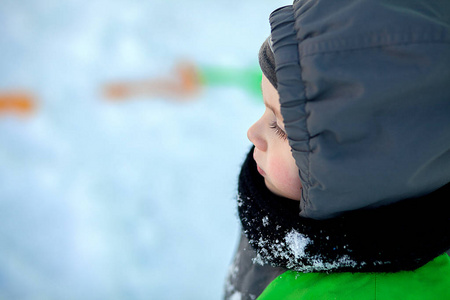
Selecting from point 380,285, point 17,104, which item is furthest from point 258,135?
point 17,104

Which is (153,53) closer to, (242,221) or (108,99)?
(108,99)

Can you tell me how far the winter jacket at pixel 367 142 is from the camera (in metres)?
0.52

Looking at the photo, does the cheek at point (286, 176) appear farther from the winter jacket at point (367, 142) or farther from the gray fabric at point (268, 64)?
the gray fabric at point (268, 64)

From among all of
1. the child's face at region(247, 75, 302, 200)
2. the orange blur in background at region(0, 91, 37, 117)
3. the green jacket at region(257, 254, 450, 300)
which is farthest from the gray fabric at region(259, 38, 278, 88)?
the orange blur in background at region(0, 91, 37, 117)

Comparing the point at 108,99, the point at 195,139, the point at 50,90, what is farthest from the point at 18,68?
the point at 195,139

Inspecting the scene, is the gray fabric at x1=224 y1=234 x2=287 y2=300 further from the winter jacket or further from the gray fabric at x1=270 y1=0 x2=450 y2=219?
the gray fabric at x1=270 y1=0 x2=450 y2=219

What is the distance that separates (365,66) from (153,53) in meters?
1.56

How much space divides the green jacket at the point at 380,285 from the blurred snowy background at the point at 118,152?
2.75 feet

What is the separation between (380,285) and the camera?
63 centimetres

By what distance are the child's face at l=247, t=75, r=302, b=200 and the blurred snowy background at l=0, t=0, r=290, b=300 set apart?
0.85 meters

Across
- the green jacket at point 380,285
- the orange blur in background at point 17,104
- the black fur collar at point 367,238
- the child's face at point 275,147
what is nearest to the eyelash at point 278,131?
the child's face at point 275,147

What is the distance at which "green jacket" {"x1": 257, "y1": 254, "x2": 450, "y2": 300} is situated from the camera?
62cm

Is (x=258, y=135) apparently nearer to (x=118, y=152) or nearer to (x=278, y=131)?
(x=278, y=131)

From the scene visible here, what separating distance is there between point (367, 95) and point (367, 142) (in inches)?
3.0
